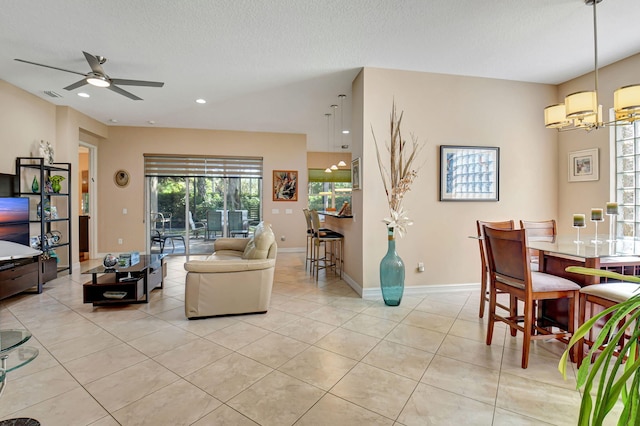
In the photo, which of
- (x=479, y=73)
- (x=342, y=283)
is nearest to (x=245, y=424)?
(x=342, y=283)

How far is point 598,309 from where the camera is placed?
95.7 inches

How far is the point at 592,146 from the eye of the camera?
403cm

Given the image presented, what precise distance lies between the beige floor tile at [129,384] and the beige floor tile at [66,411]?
0.16 feet

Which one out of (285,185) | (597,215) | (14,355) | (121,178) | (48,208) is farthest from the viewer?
(285,185)

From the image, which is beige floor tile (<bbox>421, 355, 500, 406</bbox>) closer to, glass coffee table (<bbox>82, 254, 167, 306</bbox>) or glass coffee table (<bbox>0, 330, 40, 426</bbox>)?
glass coffee table (<bbox>0, 330, 40, 426</bbox>)

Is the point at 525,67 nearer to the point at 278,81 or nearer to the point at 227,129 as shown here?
the point at 278,81

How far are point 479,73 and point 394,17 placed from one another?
1.87 m

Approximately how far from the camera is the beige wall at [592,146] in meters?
3.73

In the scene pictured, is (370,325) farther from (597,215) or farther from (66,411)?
(66,411)

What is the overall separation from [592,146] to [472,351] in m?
3.36

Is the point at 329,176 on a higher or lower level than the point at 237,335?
higher

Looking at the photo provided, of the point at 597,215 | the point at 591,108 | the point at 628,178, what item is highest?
the point at 591,108

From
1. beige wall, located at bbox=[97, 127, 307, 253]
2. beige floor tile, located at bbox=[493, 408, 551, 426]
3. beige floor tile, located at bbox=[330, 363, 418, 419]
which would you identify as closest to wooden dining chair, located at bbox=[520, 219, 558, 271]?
beige floor tile, located at bbox=[493, 408, 551, 426]

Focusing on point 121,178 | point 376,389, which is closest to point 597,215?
point 376,389
